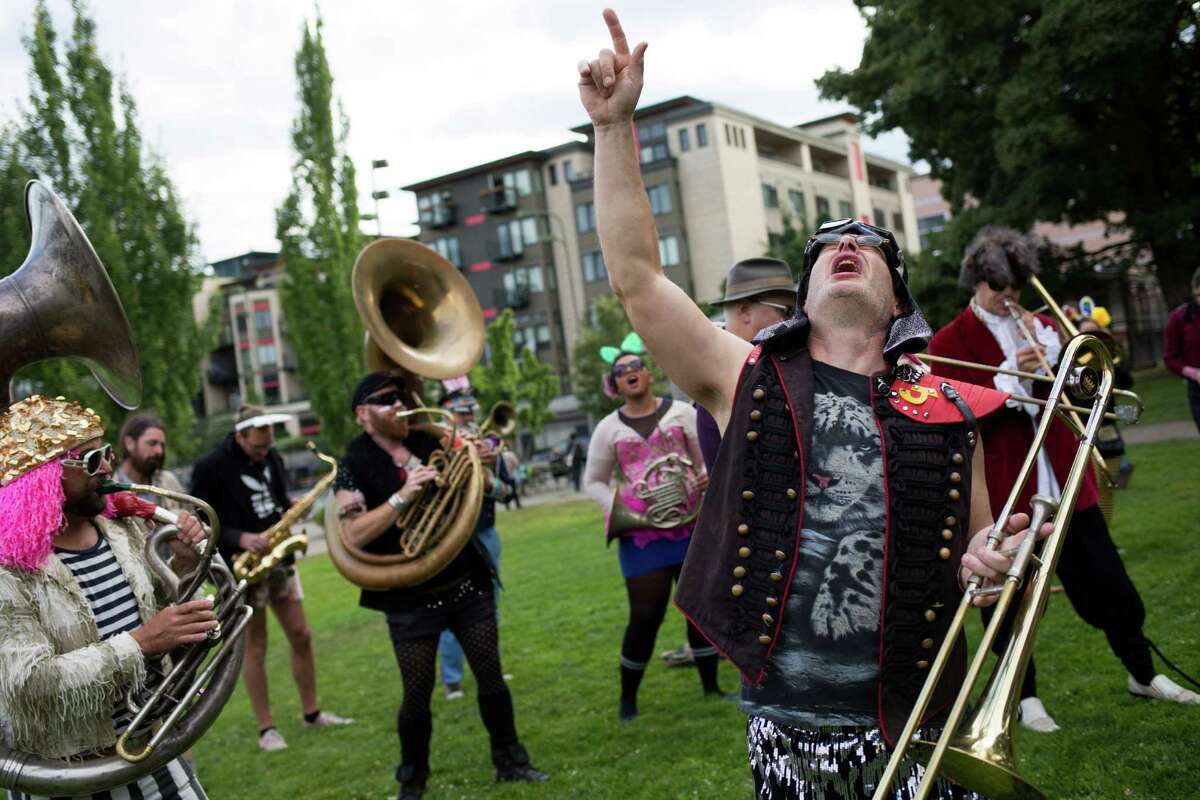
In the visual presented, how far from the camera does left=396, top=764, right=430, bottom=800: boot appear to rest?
5.21 metres

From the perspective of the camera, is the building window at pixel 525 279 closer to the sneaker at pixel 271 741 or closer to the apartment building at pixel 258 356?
the apartment building at pixel 258 356

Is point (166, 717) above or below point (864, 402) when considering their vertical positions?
below

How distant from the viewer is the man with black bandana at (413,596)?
5.19 meters

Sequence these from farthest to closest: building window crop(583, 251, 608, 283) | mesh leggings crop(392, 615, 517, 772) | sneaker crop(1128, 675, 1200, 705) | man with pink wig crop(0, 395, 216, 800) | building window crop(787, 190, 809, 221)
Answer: building window crop(583, 251, 608, 283) → building window crop(787, 190, 809, 221) → mesh leggings crop(392, 615, 517, 772) → sneaker crop(1128, 675, 1200, 705) → man with pink wig crop(0, 395, 216, 800)

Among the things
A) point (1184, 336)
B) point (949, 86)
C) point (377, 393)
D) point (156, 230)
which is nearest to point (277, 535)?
point (377, 393)

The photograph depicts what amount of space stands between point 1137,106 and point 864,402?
23.0 meters

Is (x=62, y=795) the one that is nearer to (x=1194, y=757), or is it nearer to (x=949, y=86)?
(x=1194, y=757)

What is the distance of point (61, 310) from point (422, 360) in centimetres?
280

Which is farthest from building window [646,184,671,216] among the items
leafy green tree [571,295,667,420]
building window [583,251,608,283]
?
leafy green tree [571,295,667,420]

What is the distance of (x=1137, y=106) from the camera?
22.0 meters

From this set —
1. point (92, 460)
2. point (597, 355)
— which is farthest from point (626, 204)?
point (597, 355)

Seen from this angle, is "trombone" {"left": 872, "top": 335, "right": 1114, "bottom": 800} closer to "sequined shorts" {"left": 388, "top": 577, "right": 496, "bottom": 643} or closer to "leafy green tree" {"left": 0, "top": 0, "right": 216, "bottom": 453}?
"sequined shorts" {"left": 388, "top": 577, "right": 496, "bottom": 643}

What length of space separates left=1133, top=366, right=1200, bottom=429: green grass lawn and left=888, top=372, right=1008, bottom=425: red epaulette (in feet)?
47.1

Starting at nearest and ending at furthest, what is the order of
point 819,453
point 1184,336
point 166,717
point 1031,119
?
point 819,453
point 166,717
point 1184,336
point 1031,119
